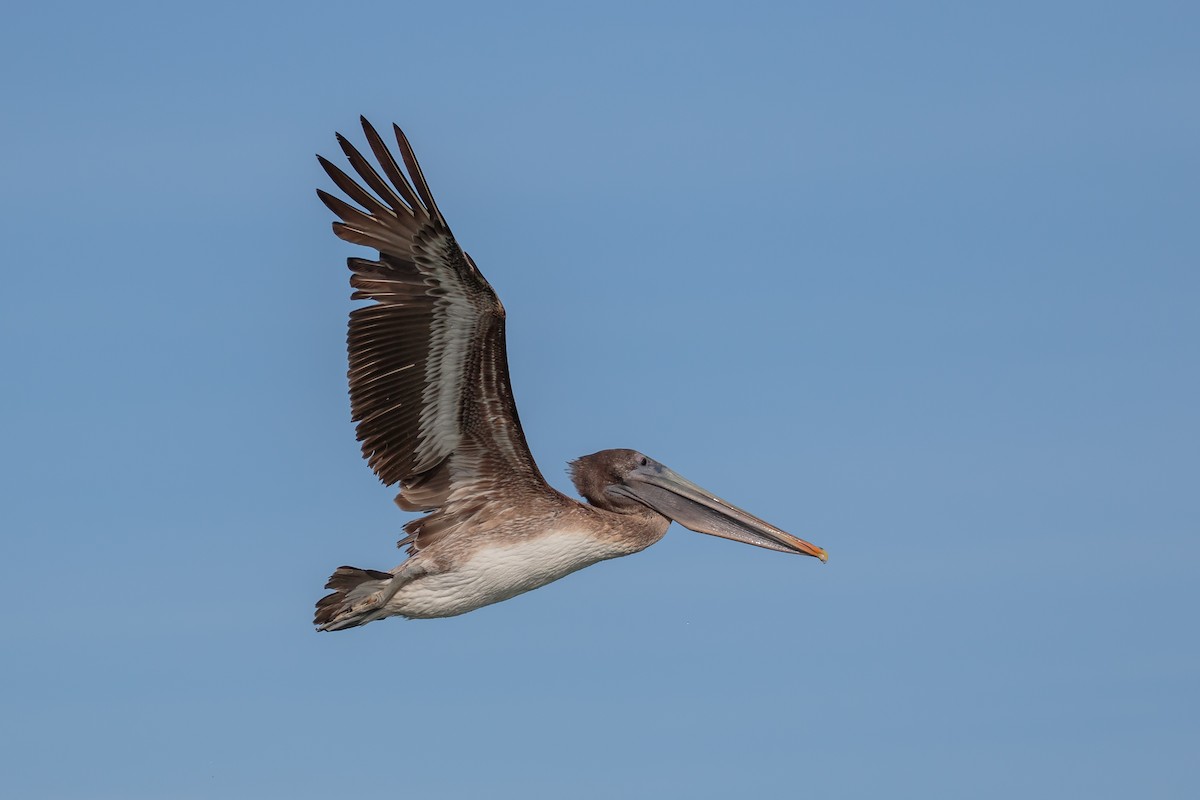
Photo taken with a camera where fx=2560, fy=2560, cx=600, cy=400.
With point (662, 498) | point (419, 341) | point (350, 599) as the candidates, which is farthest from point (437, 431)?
point (662, 498)

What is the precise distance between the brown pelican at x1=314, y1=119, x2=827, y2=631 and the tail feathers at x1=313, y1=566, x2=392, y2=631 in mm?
11

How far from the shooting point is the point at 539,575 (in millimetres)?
19156

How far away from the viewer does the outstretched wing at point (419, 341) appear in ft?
61.3

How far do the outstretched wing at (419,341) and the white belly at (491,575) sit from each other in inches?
18.3

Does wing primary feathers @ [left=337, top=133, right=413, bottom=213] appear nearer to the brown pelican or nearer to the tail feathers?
the brown pelican

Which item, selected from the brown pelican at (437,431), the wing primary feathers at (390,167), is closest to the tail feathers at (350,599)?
the brown pelican at (437,431)

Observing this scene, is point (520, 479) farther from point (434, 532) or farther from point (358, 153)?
point (358, 153)

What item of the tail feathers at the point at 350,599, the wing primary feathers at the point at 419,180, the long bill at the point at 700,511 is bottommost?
the tail feathers at the point at 350,599

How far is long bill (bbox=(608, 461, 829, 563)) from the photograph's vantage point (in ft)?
65.6

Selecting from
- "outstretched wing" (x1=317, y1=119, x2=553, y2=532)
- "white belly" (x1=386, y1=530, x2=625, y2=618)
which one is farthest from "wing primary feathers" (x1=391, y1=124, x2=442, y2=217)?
"white belly" (x1=386, y1=530, x2=625, y2=618)

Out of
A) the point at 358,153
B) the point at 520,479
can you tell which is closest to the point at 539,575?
the point at 520,479

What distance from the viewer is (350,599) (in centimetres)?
1916

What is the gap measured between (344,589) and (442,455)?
124cm

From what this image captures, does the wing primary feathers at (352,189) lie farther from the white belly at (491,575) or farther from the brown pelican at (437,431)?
the white belly at (491,575)
